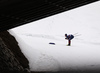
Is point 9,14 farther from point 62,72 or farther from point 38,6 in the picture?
point 62,72

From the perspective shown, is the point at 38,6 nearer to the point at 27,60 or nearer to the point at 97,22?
the point at 27,60

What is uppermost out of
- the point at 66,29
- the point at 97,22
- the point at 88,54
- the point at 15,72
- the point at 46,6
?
the point at 97,22

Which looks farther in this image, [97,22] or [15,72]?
[97,22]

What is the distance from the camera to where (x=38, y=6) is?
859cm

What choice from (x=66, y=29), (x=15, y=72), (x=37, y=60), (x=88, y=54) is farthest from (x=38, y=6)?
(x=66, y=29)

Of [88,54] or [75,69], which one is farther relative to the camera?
[88,54]

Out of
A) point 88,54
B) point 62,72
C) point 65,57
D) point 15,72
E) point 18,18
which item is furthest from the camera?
point 88,54

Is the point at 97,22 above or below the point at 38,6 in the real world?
above

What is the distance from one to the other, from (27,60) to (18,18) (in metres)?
4.99

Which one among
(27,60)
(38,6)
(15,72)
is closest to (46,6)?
(38,6)

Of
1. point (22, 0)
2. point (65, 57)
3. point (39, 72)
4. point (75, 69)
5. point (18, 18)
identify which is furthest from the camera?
point (65, 57)

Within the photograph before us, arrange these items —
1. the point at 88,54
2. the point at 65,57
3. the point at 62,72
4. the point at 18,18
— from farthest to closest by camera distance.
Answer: the point at 88,54, the point at 65,57, the point at 62,72, the point at 18,18

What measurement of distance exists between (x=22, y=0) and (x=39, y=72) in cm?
686

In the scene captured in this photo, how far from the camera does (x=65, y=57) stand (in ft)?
53.8
